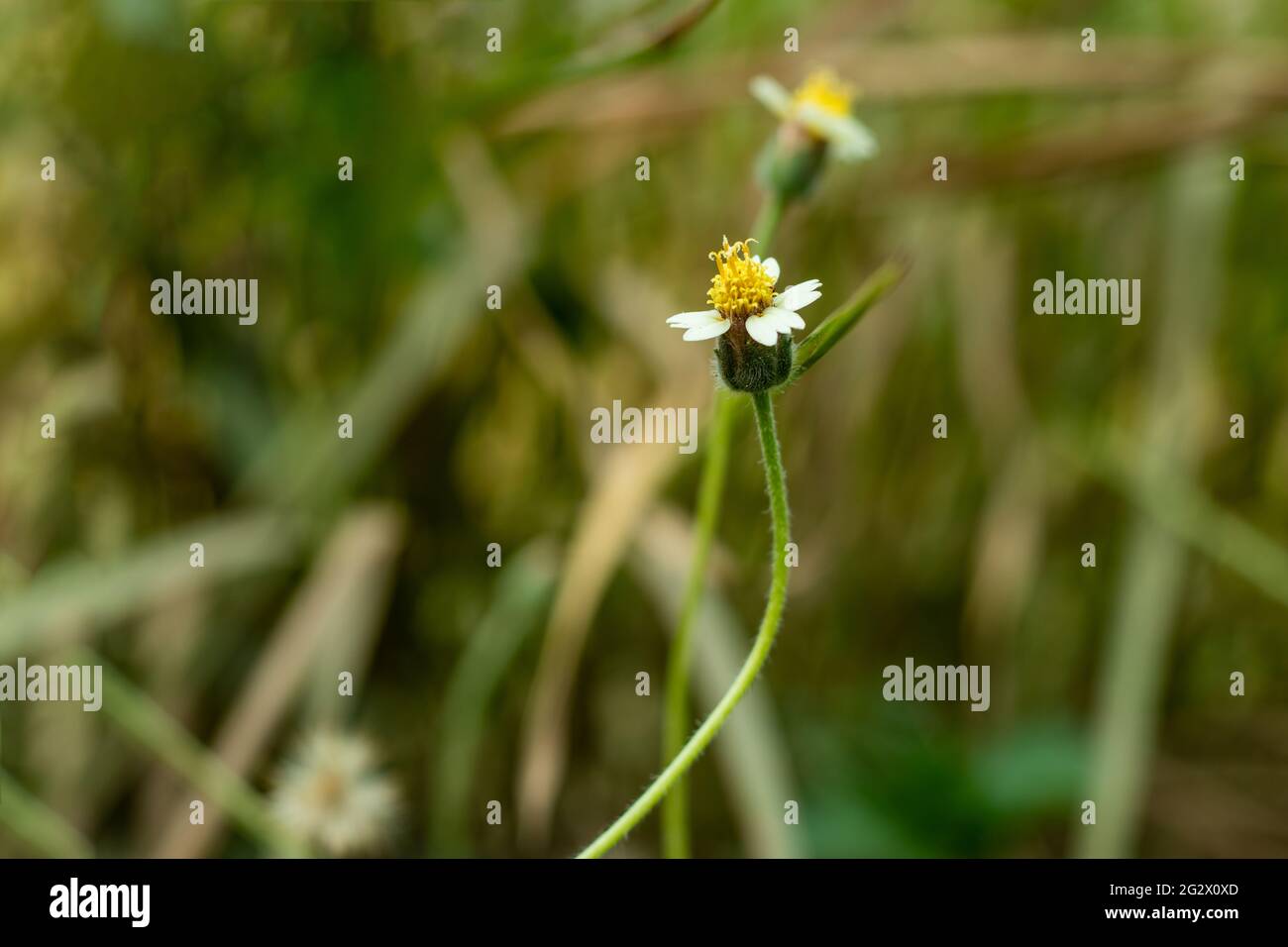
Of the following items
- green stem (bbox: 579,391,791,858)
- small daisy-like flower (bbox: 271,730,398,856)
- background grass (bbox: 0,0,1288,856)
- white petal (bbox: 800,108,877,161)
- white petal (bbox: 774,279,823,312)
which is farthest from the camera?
background grass (bbox: 0,0,1288,856)

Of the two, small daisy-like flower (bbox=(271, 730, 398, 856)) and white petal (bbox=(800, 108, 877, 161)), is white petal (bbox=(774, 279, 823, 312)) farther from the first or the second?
small daisy-like flower (bbox=(271, 730, 398, 856))

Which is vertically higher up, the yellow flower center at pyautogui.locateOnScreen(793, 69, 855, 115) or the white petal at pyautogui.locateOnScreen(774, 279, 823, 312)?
the yellow flower center at pyautogui.locateOnScreen(793, 69, 855, 115)

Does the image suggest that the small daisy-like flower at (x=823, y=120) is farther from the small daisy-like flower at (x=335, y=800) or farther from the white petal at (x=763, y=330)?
the small daisy-like flower at (x=335, y=800)

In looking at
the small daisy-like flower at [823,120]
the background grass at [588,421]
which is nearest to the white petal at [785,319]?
the small daisy-like flower at [823,120]

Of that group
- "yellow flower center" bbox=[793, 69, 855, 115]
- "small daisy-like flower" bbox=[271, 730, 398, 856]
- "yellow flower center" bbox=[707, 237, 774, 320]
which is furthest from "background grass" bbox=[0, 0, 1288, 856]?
"yellow flower center" bbox=[707, 237, 774, 320]

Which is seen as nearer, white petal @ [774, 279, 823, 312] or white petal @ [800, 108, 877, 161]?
white petal @ [774, 279, 823, 312]

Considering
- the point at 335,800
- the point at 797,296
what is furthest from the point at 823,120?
the point at 335,800

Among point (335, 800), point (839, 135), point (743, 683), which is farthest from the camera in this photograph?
point (335, 800)

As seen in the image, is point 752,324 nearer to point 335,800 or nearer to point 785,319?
point 785,319
